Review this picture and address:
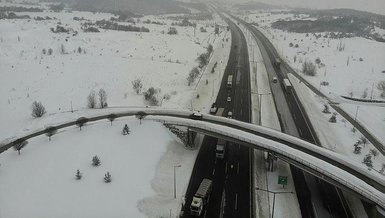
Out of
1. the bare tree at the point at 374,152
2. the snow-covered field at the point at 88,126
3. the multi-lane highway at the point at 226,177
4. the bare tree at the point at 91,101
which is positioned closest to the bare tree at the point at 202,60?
Result: the snow-covered field at the point at 88,126

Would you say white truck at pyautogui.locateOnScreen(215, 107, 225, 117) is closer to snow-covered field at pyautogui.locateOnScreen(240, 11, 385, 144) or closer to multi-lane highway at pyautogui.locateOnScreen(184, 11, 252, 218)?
multi-lane highway at pyautogui.locateOnScreen(184, 11, 252, 218)

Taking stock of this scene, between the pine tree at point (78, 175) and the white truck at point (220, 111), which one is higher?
the white truck at point (220, 111)

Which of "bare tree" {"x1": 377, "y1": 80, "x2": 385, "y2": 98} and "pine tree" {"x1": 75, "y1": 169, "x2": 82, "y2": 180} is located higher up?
"bare tree" {"x1": 377, "y1": 80, "x2": 385, "y2": 98}

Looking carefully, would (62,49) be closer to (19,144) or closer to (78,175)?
(19,144)

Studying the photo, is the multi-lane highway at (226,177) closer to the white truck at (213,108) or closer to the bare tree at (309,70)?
the white truck at (213,108)

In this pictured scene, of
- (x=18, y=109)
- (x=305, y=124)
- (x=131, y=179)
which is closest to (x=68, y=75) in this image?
(x=18, y=109)

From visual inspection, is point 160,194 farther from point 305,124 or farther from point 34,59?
point 34,59

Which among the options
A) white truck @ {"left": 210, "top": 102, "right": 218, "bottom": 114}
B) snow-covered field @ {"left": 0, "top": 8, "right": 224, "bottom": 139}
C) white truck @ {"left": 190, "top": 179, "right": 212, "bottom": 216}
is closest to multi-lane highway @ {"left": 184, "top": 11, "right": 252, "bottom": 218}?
white truck @ {"left": 190, "top": 179, "right": 212, "bottom": 216}

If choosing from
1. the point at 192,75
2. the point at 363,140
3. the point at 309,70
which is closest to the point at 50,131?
the point at 192,75
